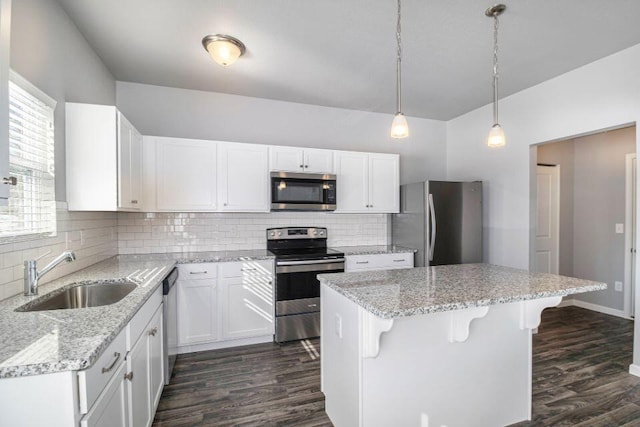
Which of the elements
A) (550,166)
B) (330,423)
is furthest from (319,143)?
(550,166)

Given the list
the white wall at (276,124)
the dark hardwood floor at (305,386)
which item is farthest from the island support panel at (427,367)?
the white wall at (276,124)

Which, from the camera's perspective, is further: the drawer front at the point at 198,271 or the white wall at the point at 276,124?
the white wall at the point at 276,124

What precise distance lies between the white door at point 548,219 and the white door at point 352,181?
254 cm

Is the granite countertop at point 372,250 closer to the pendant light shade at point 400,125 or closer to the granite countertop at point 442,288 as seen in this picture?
the granite countertop at point 442,288

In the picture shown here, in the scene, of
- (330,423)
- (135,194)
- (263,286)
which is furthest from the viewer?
(263,286)

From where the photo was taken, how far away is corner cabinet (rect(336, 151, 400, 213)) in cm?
377

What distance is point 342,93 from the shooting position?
11.8 feet

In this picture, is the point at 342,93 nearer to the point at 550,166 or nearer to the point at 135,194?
the point at 135,194

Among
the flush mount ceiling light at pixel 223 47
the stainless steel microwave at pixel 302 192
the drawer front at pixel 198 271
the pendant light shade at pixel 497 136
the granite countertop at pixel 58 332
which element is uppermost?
the flush mount ceiling light at pixel 223 47

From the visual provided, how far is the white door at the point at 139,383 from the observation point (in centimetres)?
151

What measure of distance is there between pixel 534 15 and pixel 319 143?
95.8 inches

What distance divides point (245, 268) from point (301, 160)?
136 centimetres

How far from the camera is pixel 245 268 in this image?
3123 mm

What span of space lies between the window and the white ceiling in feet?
2.69
